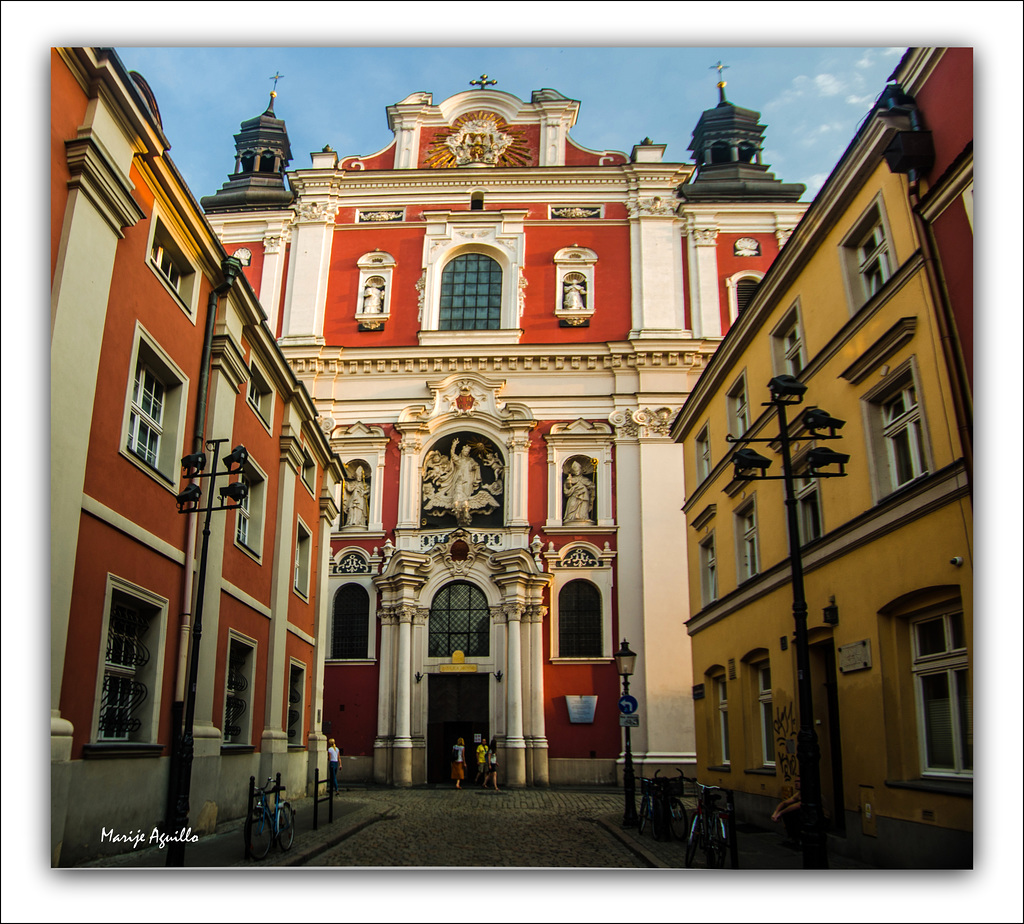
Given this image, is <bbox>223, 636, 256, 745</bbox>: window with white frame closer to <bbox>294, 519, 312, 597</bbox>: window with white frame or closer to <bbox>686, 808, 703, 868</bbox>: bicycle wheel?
<bbox>294, 519, 312, 597</bbox>: window with white frame

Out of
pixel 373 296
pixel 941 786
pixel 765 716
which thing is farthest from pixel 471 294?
pixel 941 786

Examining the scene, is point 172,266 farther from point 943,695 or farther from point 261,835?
point 943,695

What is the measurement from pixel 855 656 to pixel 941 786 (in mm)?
2182

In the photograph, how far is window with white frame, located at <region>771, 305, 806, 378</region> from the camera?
40.9 ft

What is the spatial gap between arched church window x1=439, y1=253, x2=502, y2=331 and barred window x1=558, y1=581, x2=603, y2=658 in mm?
8832

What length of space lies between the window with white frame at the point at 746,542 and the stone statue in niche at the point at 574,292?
Answer: 15482 mm

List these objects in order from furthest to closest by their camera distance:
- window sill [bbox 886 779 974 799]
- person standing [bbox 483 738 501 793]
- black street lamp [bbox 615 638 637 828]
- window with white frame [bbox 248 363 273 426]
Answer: person standing [bbox 483 738 501 793] < window with white frame [bbox 248 363 273 426] < black street lamp [bbox 615 638 637 828] < window sill [bbox 886 779 974 799]

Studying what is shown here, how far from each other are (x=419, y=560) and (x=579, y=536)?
183 inches

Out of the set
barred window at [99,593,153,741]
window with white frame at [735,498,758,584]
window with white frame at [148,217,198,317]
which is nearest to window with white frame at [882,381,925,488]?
window with white frame at [735,498,758,584]

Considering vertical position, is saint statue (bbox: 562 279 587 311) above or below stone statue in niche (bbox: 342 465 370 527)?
above

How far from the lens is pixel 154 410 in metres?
10.9

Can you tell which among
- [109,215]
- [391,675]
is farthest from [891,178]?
[391,675]

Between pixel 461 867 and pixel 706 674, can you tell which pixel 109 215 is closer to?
pixel 461 867

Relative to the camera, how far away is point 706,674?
16.5m
